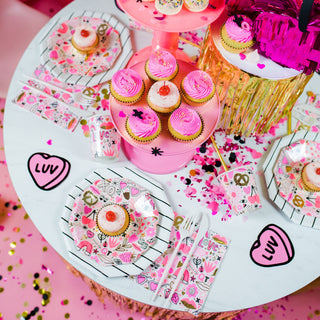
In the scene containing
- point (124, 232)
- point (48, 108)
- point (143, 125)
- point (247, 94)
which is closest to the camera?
point (143, 125)

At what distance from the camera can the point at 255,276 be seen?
4.19ft

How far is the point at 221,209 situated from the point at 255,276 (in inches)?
10.9

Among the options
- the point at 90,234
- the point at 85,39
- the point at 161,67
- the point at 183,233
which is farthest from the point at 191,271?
the point at 85,39

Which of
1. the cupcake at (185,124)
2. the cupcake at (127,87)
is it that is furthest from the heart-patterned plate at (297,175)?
the cupcake at (127,87)

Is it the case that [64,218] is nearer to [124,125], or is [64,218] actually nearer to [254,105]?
[124,125]

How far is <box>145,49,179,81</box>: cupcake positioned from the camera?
1.30 meters

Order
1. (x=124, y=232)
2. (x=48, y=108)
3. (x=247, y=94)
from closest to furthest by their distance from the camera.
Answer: (x=124, y=232) < (x=247, y=94) < (x=48, y=108)

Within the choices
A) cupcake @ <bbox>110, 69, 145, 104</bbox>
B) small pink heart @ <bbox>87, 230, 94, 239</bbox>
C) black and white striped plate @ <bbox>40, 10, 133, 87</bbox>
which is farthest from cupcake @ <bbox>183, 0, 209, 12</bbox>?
small pink heart @ <bbox>87, 230, 94, 239</bbox>

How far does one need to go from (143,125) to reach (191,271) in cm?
56

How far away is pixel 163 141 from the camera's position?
1239 millimetres

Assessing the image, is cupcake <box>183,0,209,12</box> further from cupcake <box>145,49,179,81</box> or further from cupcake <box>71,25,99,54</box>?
cupcake <box>71,25,99,54</box>

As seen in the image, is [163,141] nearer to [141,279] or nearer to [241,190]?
[241,190]

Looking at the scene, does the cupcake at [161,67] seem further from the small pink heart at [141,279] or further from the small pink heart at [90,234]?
the small pink heart at [141,279]

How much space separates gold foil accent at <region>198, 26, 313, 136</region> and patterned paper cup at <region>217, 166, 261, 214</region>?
277 mm
